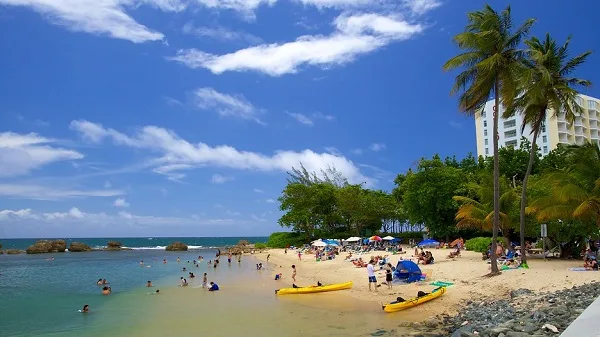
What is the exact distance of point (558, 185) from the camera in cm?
2344

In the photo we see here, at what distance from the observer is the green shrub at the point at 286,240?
72250 millimetres

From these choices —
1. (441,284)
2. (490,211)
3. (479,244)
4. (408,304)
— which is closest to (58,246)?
(479,244)

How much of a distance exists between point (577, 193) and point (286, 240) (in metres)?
55.6

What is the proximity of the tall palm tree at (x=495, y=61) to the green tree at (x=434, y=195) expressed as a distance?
2257 cm

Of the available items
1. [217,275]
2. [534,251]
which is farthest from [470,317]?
[217,275]

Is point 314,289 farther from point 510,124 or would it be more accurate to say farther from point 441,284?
point 510,124

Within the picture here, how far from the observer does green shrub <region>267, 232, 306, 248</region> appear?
72.2 meters

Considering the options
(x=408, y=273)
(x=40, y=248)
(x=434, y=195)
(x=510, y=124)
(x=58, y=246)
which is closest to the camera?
(x=408, y=273)

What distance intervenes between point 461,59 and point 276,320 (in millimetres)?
14854

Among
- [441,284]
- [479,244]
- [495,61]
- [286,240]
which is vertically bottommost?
[441,284]

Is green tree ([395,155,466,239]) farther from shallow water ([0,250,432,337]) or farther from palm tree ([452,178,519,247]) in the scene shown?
shallow water ([0,250,432,337])

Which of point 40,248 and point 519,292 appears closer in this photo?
point 519,292

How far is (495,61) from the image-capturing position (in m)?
20.0

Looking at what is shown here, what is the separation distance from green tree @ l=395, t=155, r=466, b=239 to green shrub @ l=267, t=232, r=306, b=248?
2787cm
